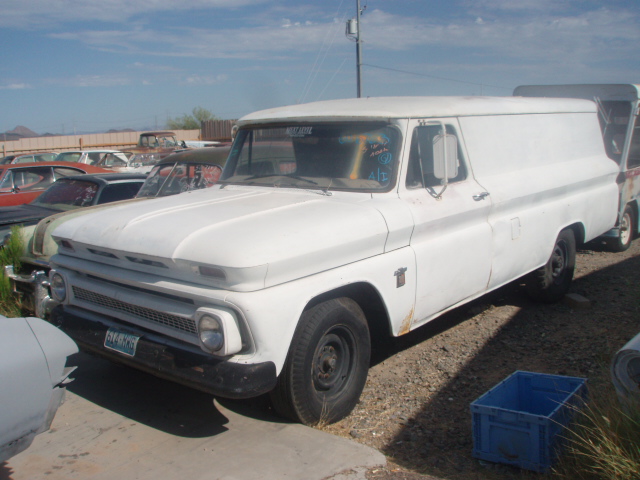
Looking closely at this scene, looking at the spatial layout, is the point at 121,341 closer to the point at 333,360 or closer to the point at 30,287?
the point at 333,360

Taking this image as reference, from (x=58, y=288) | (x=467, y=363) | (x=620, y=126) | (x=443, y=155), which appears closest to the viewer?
(x=58, y=288)

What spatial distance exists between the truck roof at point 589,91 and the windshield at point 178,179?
516 centimetres

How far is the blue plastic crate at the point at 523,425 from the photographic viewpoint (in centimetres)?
335

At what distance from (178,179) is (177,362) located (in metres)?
4.41

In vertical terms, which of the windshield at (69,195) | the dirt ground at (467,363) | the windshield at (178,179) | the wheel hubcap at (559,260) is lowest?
the dirt ground at (467,363)

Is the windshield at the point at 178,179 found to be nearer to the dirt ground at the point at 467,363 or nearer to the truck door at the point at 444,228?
the dirt ground at the point at 467,363

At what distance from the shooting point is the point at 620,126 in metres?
9.06

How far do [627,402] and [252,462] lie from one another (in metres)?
2.02

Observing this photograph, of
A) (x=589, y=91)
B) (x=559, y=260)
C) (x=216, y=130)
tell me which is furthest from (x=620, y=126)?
(x=216, y=130)

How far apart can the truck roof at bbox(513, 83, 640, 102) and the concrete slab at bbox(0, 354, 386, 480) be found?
728 centimetres

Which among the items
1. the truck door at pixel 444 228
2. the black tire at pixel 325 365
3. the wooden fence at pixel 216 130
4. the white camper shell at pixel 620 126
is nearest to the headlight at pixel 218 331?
the black tire at pixel 325 365

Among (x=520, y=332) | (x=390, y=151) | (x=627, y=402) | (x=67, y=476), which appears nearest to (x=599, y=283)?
(x=520, y=332)

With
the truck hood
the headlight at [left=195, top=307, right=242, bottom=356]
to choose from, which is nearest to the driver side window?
the truck hood

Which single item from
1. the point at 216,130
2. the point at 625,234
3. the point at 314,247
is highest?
the point at 216,130
